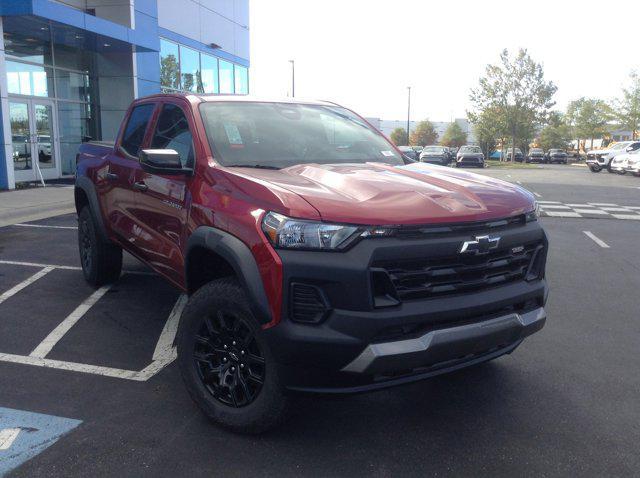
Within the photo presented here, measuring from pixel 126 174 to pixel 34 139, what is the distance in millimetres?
13889

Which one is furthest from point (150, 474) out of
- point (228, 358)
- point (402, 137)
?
point (402, 137)

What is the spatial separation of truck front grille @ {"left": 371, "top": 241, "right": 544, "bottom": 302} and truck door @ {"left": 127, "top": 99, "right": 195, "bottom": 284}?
1.45 m

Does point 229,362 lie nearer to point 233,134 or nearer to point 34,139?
point 233,134

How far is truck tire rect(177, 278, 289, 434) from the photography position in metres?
2.91

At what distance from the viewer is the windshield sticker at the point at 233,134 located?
12.5ft

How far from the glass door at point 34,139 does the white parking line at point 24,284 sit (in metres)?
10.6

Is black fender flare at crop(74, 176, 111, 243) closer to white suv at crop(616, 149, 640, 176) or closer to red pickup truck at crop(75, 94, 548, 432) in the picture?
red pickup truck at crop(75, 94, 548, 432)

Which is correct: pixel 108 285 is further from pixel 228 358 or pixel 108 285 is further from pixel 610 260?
pixel 610 260

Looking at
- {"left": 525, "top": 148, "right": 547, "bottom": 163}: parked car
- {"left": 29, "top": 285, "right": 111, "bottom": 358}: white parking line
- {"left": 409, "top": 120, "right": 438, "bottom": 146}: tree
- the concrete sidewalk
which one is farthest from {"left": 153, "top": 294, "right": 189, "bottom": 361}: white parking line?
{"left": 409, "top": 120, "right": 438, "bottom": 146}: tree

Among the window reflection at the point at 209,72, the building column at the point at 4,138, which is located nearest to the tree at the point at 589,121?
the window reflection at the point at 209,72

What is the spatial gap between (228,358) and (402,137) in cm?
9596

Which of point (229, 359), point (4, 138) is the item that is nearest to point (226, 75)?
point (4, 138)

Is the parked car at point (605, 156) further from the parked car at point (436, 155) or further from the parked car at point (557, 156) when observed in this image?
the parked car at point (557, 156)

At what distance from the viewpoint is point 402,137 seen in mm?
96500
